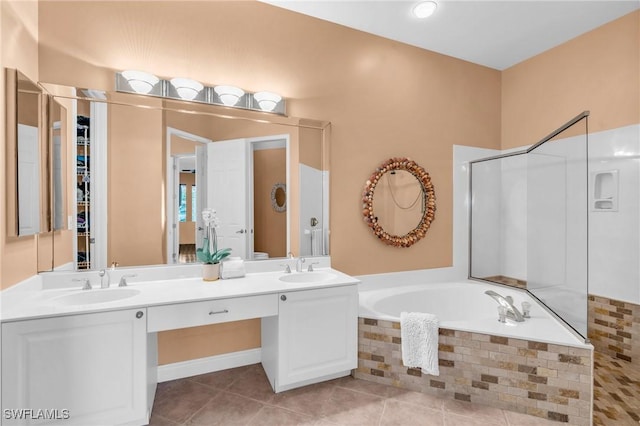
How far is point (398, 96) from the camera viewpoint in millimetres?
3014

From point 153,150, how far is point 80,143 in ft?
1.35

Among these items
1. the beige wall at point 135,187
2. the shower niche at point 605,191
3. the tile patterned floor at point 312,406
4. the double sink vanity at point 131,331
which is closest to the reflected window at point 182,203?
the beige wall at point 135,187

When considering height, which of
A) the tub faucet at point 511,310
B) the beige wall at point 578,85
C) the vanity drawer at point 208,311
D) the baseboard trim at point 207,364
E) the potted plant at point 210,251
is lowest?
the baseboard trim at point 207,364

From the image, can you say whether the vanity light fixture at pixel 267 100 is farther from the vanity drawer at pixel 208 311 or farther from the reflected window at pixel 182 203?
the vanity drawer at pixel 208 311

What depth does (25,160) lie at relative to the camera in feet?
5.65

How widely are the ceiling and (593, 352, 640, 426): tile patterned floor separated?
2842 millimetres

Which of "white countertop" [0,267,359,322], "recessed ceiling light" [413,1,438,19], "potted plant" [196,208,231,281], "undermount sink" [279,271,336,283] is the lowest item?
"undermount sink" [279,271,336,283]

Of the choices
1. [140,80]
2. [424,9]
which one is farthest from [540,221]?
[140,80]

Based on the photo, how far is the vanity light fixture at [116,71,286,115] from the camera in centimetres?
208

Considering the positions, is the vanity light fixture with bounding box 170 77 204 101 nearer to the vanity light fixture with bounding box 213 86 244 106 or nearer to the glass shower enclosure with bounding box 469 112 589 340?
the vanity light fixture with bounding box 213 86 244 106

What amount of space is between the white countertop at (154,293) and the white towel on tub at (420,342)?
464 mm

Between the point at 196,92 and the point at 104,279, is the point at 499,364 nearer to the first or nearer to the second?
the point at 104,279

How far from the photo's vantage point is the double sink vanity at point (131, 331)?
1.43m

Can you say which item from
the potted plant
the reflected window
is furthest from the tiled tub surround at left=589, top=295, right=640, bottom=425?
the reflected window
